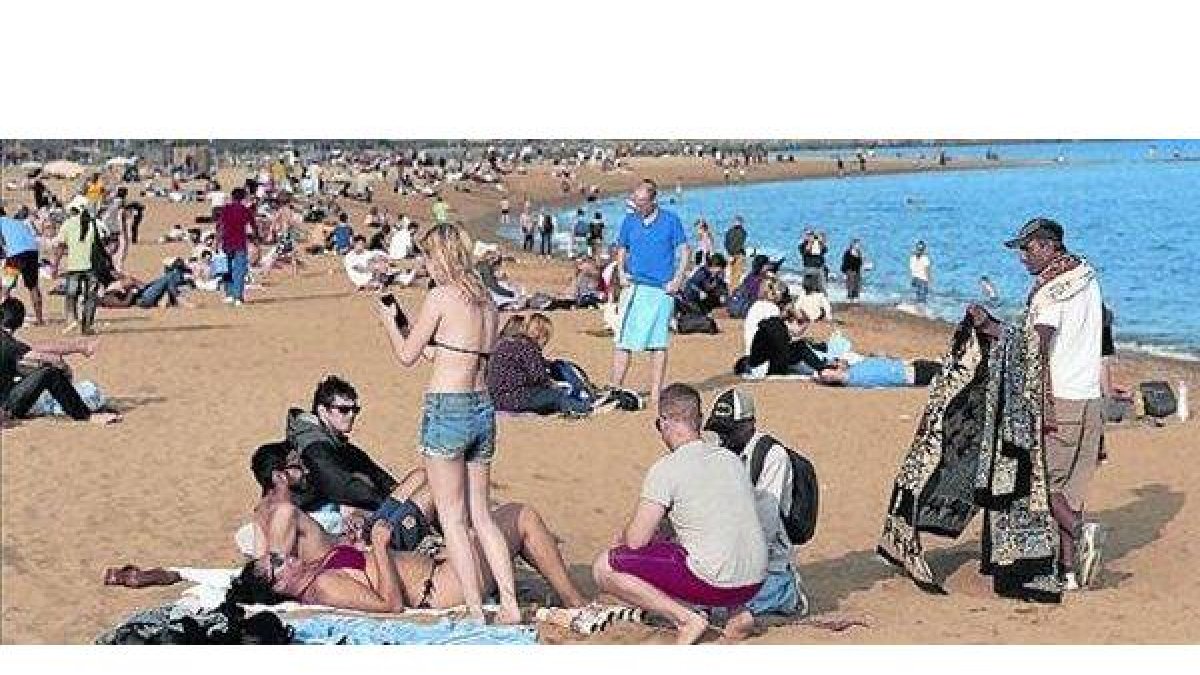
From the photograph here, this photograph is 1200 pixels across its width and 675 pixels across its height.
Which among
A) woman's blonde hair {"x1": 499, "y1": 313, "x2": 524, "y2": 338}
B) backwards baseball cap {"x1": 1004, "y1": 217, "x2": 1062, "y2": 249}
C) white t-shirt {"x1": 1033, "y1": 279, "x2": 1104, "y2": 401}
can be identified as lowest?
woman's blonde hair {"x1": 499, "y1": 313, "x2": 524, "y2": 338}

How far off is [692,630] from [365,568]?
1465mm

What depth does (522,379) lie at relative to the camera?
469 inches

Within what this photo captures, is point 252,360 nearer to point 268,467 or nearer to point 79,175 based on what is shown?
point 268,467

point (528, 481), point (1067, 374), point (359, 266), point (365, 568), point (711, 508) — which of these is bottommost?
point (359, 266)

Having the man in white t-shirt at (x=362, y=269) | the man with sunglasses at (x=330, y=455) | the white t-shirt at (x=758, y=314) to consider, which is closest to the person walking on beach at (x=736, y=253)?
the man in white t-shirt at (x=362, y=269)

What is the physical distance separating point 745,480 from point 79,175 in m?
53.0

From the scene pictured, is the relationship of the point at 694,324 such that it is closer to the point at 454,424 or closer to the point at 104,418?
the point at 104,418

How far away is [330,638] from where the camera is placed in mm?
6480

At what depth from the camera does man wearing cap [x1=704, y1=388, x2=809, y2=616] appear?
6.93 meters

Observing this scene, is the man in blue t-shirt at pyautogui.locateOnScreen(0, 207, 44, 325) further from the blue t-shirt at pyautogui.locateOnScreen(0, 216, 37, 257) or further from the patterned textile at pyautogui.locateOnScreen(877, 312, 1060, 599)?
the patterned textile at pyautogui.locateOnScreen(877, 312, 1060, 599)

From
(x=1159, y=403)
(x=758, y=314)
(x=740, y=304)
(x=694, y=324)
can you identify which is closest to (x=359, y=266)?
(x=740, y=304)

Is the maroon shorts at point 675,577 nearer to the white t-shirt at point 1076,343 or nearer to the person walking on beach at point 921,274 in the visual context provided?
the white t-shirt at point 1076,343

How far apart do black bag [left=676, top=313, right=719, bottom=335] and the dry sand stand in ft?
1.26

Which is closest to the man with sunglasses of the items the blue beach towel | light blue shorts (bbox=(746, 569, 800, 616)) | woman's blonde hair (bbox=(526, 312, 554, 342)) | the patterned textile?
the blue beach towel
